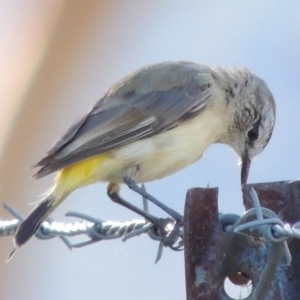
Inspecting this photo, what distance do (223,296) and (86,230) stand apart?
3.76 ft

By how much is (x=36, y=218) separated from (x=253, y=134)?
1680 mm

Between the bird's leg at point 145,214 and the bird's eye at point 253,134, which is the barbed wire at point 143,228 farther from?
the bird's eye at point 253,134

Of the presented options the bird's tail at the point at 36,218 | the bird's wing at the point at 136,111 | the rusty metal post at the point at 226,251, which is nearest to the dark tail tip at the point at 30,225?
the bird's tail at the point at 36,218

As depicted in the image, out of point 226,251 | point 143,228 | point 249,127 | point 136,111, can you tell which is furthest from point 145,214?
point 226,251

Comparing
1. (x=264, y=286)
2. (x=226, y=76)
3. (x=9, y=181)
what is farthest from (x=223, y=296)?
(x=9, y=181)

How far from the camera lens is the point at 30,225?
355cm

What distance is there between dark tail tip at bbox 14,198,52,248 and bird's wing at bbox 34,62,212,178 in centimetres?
18

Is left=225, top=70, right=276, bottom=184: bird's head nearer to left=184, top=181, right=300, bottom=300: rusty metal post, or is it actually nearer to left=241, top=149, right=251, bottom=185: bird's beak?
left=241, top=149, right=251, bottom=185: bird's beak

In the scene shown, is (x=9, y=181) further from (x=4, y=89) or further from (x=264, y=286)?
(x=264, y=286)

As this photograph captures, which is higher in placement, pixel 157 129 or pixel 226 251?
pixel 226 251

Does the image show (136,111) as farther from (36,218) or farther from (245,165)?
(36,218)

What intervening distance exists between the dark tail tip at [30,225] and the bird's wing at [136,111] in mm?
184

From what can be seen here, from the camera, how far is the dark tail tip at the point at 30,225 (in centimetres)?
348

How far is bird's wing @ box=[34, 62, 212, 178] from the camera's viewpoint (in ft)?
13.3
